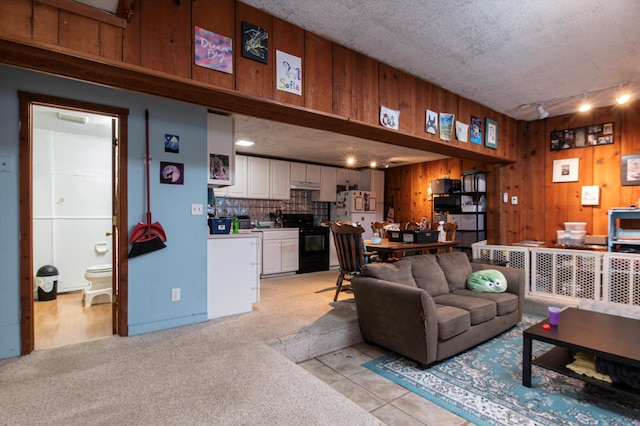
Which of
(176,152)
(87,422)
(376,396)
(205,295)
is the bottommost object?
(376,396)

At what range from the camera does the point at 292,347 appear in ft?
8.80

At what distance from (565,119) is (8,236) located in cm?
639

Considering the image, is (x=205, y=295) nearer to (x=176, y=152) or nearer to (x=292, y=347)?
(x=292, y=347)

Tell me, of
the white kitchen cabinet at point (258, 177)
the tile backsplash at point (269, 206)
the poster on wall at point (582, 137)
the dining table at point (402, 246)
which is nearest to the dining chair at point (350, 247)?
the dining table at point (402, 246)

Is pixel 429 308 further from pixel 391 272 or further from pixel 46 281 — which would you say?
pixel 46 281

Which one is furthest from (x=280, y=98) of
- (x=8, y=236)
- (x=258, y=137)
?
(x=258, y=137)

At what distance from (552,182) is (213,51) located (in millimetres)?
4949

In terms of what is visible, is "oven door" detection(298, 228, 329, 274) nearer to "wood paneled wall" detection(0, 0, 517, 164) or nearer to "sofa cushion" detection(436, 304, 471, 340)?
"wood paneled wall" detection(0, 0, 517, 164)

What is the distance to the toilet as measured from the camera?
152 inches

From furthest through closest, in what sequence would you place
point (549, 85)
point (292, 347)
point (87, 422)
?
point (549, 85)
point (292, 347)
point (87, 422)

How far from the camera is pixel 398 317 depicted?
8.68ft

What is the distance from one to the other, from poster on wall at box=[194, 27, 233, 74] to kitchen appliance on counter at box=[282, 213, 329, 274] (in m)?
4.11

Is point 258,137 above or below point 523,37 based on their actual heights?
below

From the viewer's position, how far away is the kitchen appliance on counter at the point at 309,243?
605cm
